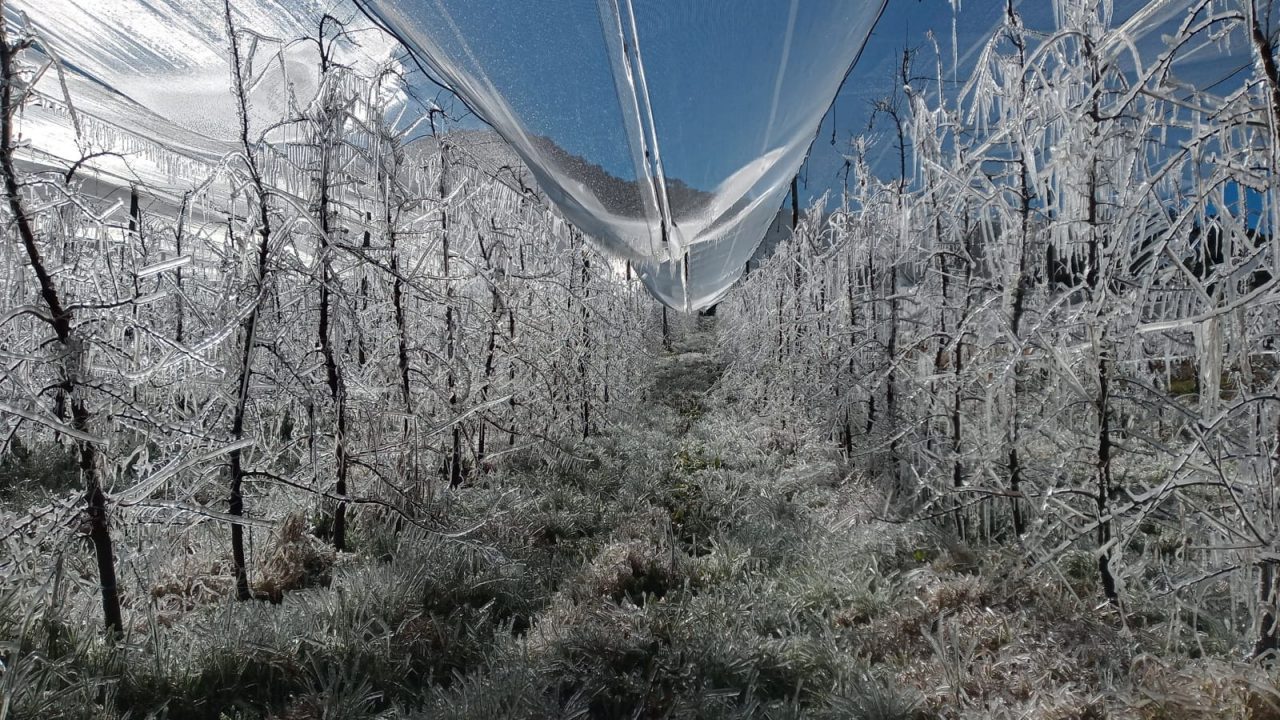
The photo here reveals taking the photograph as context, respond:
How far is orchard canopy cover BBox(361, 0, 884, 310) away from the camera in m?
1.80

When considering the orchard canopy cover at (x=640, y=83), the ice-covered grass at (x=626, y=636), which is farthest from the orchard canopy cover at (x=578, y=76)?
the ice-covered grass at (x=626, y=636)

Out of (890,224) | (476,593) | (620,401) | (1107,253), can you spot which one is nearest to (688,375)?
(620,401)

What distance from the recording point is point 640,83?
84.2 inches

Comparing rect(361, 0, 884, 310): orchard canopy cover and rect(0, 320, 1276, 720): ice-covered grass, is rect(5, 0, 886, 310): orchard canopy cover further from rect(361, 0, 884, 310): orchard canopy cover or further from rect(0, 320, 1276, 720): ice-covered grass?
rect(0, 320, 1276, 720): ice-covered grass

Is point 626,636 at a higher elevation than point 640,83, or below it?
below

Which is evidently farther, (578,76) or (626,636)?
(626,636)

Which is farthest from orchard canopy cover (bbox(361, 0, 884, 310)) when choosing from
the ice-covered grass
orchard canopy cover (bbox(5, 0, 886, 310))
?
the ice-covered grass

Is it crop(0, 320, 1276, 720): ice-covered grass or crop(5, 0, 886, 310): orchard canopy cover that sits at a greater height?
crop(5, 0, 886, 310): orchard canopy cover

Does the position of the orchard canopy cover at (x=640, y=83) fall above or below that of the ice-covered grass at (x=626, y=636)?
above

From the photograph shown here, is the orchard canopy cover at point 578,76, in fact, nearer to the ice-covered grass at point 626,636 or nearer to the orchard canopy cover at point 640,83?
the orchard canopy cover at point 640,83

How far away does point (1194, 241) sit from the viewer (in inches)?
86.3

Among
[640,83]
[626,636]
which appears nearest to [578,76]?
[640,83]

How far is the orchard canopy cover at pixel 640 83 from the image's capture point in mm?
1805

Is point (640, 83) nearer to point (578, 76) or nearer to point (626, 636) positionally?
point (578, 76)
